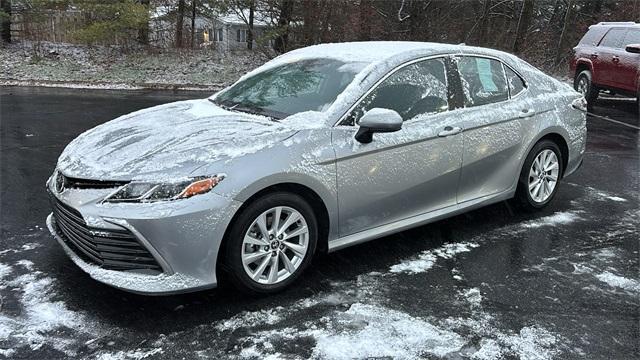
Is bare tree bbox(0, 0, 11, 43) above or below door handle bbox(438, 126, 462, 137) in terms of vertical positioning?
above

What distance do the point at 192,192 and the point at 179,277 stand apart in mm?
504

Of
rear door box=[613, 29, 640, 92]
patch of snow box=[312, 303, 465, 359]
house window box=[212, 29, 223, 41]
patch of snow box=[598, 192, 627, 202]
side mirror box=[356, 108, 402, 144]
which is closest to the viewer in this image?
patch of snow box=[312, 303, 465, 359]

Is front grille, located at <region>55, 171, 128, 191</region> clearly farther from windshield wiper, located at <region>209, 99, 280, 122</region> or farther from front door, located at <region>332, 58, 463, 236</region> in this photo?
front door, located at <region>332, 58, 463, 236</region>

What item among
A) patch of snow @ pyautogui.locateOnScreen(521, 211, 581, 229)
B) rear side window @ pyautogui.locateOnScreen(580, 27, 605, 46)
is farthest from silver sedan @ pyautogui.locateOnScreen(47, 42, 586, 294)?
rear side window @ pyautogui.locateOnScreen(580, 27, 605, 46)

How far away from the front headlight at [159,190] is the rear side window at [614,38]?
1142 centimetres

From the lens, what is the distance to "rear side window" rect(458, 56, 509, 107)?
186 inches

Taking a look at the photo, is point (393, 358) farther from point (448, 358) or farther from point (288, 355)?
point (288, 355)

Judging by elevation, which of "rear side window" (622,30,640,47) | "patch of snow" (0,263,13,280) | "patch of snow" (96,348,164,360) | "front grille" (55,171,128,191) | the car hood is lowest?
"patch of snow" (96,348,164,360)

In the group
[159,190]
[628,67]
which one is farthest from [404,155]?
[628,67]

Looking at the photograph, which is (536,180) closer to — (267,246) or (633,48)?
(267,246)

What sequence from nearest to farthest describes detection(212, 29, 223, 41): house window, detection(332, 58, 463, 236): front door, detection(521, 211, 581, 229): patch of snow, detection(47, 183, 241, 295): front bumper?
detection(47, 183, 241, 295): front bumper
detection(332, 58, 463, 236): front door
detection(521, 211, 581, 229): patch of snow
detection(212, 29, 223, 41): house window

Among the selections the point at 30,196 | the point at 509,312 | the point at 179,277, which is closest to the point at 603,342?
the point at 509,312

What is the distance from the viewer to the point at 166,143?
12.0 ft

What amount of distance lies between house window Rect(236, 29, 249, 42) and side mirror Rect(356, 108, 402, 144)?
1733 centimetres
